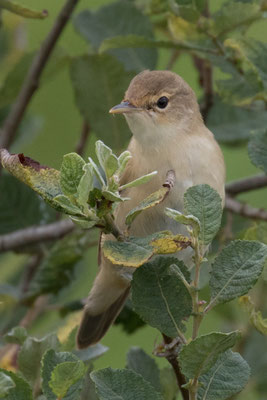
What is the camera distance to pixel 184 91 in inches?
123

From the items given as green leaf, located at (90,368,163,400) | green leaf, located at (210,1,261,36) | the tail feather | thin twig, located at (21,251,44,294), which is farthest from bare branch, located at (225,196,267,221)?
green leaf, located at (90,368,163,400)

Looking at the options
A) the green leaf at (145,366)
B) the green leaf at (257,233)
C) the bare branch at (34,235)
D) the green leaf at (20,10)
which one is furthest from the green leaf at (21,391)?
the bare branch at (34,235)

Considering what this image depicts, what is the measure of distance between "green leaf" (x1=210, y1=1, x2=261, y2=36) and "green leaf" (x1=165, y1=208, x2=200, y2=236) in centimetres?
116

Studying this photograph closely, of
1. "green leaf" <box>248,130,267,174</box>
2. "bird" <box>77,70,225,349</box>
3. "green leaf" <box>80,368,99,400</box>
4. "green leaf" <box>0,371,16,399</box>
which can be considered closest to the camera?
A: "green leaf" <box>0,371,16,399</box>

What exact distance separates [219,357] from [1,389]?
1.62ft

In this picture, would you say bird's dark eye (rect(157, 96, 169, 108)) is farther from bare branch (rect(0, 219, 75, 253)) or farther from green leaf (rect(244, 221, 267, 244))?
green leaf (rect(244, 221, 267, 244))

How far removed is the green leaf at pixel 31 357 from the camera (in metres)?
1.91

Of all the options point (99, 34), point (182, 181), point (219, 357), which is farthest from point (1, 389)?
point (99, 34)

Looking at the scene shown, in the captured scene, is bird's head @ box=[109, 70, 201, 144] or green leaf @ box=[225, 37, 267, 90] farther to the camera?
bird's head @ box=[109, 70, 201, 144]

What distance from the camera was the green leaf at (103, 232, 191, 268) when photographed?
159 cm

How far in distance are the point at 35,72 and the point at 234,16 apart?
834 mm

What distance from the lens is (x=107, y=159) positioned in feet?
5.27

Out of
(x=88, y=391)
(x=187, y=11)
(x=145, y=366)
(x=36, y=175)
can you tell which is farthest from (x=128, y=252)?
(x=187, y=11)

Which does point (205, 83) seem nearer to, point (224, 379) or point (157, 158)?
point (157, 158)
